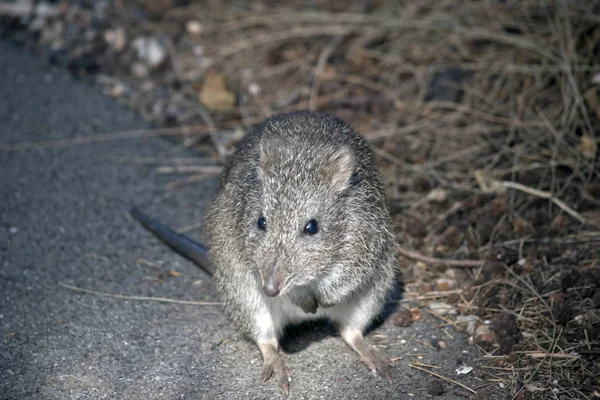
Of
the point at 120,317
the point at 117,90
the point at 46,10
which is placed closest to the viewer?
the point at 120,317

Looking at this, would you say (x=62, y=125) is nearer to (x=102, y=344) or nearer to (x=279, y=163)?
(x=102, y=344)

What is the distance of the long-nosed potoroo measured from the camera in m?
3.87

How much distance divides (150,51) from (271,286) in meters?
4.80

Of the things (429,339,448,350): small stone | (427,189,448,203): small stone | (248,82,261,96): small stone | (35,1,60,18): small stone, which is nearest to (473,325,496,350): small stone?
(429,339,448,350): small stone

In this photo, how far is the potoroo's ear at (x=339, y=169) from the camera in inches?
157

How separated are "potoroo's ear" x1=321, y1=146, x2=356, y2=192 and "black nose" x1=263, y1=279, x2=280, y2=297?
0.65 m

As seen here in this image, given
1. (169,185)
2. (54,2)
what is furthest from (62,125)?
(54,2)

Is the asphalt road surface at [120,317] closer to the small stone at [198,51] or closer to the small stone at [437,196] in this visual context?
the small stone at [437,196]

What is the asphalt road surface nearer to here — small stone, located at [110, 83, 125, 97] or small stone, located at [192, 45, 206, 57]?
small stone, located at [110, 83, 125, 97]

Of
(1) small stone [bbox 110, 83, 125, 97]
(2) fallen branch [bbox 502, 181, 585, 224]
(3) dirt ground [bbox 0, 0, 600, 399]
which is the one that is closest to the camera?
(3) dirt ground [bbox 0, 0, 600, 399]

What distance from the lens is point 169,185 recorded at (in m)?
6.25

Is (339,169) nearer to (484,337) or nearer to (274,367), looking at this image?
(274,367)

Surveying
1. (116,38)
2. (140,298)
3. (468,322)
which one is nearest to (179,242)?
(140,298)

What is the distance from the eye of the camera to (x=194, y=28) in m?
8.14
